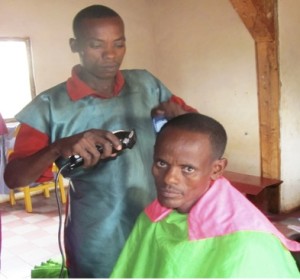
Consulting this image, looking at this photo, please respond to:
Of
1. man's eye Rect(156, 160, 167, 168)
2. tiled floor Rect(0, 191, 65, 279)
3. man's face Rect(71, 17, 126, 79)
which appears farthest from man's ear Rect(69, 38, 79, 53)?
tiled floor Rect(0, 191, 65, 279)

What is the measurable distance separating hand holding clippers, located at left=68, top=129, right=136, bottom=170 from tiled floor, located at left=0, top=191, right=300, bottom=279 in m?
1.65

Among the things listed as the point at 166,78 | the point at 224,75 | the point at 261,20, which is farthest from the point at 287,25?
the point at 166,78

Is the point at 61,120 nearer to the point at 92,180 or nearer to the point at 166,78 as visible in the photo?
the point at 92,180

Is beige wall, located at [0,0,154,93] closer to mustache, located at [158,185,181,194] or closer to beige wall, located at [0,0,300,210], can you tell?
beige wall, located at [0,0,300,210]

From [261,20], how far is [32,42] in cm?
238

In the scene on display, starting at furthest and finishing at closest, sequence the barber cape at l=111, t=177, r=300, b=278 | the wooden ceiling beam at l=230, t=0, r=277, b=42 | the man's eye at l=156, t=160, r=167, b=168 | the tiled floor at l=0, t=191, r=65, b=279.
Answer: the wooden ceiling beam at l=230, t=0, r=277, b=42, the tiled floor at l=0, t=191, r=65, b=279, the man's eye at l=156, t=160, r=167, b=168, the barber cape at l=111, t=177, r=300, b=278

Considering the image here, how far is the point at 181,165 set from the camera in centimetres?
100

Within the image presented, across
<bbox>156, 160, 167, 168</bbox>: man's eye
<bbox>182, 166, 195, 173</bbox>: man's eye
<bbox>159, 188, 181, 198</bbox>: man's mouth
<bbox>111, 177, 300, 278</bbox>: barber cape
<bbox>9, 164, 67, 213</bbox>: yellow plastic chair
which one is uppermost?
<bbox>156, 160, 167, 168</bbox>: man's eye

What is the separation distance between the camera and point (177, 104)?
1188mm

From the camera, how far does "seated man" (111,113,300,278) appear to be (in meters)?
0.92

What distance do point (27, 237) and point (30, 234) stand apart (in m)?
0.06

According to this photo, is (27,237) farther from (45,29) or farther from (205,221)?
(205,221)

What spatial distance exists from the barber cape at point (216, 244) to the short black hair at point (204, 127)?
104mm

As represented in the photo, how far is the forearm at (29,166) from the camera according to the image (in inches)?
38.9
